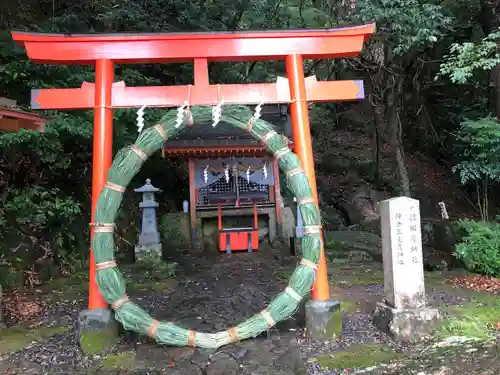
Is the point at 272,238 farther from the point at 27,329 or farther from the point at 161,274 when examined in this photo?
the point at 27,329

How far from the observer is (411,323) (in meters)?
4.60

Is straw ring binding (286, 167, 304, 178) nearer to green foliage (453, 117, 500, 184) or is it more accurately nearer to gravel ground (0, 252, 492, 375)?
gravel ground (0, 252, 492, 375)

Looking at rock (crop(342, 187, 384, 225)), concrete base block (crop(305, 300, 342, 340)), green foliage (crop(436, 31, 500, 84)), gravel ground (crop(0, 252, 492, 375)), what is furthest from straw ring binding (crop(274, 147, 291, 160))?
rock (crop(342, 187, 384, 225))

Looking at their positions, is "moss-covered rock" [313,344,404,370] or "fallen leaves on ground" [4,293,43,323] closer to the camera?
"moss-covered rock" [313,344,404,370]

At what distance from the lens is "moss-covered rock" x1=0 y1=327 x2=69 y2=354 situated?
187 inches

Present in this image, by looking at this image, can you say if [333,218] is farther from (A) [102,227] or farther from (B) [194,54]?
(A) [102,227]

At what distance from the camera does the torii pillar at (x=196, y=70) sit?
4941mm

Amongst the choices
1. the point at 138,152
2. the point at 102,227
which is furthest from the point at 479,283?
the point at 102,227

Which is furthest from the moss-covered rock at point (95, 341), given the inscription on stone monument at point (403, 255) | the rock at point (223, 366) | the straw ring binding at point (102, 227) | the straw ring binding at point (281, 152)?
the inscription on stone monument at point (403, 255)

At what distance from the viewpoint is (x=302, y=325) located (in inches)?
203

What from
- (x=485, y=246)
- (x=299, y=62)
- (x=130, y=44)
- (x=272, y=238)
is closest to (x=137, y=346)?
(x=130, y=44)

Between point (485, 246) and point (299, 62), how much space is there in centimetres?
533

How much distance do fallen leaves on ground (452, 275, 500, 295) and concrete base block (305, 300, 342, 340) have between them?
3.40 metres

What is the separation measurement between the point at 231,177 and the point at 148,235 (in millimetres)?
3659
